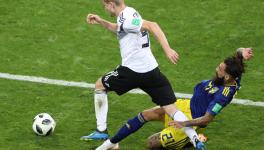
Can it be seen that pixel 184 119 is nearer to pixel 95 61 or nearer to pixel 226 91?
pixel 226 91

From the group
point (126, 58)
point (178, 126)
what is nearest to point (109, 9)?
point (126, 58)

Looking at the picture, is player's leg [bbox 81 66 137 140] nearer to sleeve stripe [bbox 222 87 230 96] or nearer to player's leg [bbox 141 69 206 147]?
player's leg [bbox 141 69 206 147]

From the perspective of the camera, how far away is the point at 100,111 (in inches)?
370

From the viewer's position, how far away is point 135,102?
1085 cm

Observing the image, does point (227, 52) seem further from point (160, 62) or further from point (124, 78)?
point (124, 78)

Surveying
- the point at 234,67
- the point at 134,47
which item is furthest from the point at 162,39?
the point at 234,67

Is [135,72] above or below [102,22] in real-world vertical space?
below

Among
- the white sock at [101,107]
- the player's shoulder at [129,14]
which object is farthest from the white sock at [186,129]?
the player's shoulder at [129,14]

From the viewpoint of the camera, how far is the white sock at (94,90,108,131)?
30.7 ft

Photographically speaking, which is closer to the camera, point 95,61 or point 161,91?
point 161,91

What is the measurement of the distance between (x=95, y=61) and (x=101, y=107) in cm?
297

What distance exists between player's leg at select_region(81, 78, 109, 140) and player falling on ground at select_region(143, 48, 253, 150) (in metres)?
0.62

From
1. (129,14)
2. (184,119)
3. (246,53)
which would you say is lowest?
(184,119)

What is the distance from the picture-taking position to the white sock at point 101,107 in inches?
368
